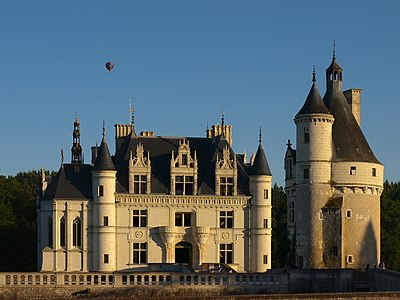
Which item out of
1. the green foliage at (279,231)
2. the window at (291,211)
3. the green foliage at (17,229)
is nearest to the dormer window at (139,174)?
the window at (291,211)

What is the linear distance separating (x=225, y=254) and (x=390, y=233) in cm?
2219

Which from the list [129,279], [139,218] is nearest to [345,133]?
[139,218]

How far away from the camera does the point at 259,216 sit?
5747 centimetres

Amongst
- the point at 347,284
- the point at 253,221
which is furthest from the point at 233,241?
the point at 347,284

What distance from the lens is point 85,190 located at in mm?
56500

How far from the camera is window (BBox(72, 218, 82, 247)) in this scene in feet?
184

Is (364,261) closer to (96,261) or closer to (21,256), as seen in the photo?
(96,261)

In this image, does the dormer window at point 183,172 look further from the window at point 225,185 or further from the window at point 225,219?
the window at point 225,219

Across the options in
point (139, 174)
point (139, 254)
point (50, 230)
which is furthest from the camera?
point (139, 174)

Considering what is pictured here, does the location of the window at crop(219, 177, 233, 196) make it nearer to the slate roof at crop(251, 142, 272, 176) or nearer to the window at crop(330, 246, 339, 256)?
the slate roof at crop(251, 142, 272, 176)

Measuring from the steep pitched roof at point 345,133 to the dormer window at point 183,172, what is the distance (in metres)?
8.35

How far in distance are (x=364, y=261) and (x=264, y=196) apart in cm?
686

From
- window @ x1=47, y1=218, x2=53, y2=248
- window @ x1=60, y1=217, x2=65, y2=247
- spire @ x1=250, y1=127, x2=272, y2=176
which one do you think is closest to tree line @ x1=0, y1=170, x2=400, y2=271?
spire @ x1=250, y1=127, x2=272, y2=176

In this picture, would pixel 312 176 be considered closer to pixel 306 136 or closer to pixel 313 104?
pixel 306 136
